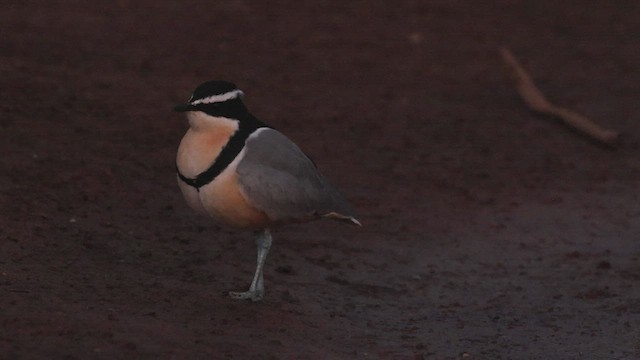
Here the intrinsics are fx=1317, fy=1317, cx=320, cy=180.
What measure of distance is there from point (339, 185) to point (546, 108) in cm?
305

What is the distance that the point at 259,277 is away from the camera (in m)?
7.05

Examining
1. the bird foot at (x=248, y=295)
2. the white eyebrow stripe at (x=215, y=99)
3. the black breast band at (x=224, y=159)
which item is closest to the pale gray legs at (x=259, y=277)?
the bird foot at (x=248, y=295)

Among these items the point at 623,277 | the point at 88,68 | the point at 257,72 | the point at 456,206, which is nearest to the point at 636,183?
the point at 456,206

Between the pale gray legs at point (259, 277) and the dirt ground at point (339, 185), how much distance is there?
0.35 feet

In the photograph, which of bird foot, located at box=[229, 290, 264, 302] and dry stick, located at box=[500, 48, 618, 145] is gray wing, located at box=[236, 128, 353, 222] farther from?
dry stick, located at box=[500, 48, 618, 145]

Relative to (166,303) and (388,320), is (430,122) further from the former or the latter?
(166,303)

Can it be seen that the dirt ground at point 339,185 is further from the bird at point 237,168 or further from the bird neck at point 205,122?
the bird neck at point 205,122

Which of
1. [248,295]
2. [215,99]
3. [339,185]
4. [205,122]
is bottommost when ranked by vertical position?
[339,185]

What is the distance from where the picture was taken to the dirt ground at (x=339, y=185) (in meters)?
6.76

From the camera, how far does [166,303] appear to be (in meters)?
6.68

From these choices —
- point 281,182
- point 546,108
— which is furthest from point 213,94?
point 546,108

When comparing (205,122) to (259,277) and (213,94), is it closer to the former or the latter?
(213,94)

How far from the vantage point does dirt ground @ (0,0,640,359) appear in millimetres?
6762

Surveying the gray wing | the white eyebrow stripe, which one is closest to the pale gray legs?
the gray wing
